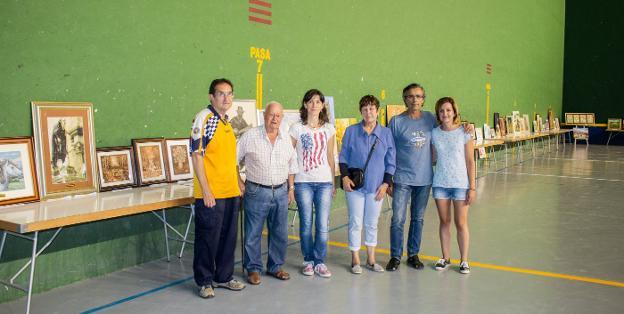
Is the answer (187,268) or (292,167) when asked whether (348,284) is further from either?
(187,268)

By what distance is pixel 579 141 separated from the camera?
22.5 metres

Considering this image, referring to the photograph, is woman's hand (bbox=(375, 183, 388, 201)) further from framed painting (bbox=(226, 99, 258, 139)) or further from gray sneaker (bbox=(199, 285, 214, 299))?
framed painting (bbox=(226, 99, 258, 139))

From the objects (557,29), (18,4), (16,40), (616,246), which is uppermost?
(557,29)

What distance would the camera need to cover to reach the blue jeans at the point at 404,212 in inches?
178

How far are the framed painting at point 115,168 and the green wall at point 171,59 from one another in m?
0.09

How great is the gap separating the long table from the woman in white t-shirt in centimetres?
85

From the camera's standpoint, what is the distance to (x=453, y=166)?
440 centimetres

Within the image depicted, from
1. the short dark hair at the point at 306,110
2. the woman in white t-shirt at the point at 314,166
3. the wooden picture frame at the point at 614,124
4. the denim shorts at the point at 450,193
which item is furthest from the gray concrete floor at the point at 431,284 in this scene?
the wooden picture frame at the point at 614,124

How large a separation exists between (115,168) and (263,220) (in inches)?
50.8

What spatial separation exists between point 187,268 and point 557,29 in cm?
2093

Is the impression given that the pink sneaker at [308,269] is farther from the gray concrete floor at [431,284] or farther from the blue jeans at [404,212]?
the blue jeans at [404,212]

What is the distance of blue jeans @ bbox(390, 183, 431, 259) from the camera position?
452 centimetres

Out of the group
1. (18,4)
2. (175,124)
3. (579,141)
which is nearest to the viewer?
(18,4)

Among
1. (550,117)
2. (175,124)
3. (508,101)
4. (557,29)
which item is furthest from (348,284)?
(557,29)
